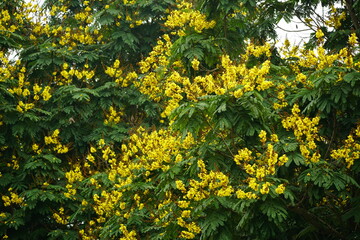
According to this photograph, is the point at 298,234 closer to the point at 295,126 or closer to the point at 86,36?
the point at 295,126

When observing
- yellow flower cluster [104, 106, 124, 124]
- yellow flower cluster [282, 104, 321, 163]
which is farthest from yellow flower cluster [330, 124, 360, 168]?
yellow flower cluster [104, 106, 124, 124]

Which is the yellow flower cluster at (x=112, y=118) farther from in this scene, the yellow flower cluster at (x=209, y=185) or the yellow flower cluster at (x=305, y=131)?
the yellow flower cluster at (x=305, y=131)

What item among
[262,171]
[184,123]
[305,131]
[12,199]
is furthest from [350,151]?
[12,199]

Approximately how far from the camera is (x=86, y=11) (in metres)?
13.8

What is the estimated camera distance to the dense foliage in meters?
5.92

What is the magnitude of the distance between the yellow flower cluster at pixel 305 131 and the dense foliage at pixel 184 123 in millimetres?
17

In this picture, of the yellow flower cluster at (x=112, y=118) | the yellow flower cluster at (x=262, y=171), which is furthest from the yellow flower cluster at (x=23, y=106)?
the yellow flower cluster at (x=262, y=171)

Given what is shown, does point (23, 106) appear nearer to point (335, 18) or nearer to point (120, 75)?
→ point (120, 75)

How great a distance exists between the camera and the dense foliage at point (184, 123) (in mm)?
5918

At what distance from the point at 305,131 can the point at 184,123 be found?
4.73 feet

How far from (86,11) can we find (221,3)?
6.67 meters

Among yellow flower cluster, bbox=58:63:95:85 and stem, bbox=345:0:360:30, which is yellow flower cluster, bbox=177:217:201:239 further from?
yellow flower cluster, bbox=58:63:95:85

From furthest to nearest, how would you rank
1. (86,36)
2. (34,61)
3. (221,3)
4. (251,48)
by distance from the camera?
1. (86,36)
2. (34,61)
3. (221,3)
4. (251,48)

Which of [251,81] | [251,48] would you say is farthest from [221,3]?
[251,81]
